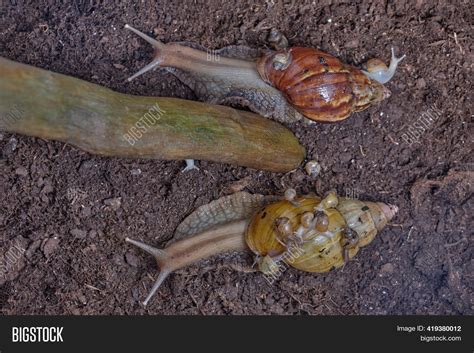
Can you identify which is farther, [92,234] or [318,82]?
[92,234]

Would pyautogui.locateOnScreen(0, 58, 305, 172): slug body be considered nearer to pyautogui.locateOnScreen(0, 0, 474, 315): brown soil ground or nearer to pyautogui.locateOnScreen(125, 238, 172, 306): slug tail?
pyautogui.locateOnScreen(0, 0, 474, 315): brown soil ground

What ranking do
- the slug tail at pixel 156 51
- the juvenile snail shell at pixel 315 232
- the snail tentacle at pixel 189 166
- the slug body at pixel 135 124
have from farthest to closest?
the snail tentacle at pixel 189 166, the slug tail at pixel 156 51, the juvenile snail shell at pixel 315 232, the slug body at pixel 135 124

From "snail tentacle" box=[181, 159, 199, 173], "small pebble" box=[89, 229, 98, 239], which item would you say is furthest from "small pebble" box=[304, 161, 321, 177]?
"small pebble" box=[89, 229, 98, 239]

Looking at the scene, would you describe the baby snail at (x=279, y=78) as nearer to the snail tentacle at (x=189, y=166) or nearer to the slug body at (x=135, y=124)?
the slug body at (x=135, y=124)

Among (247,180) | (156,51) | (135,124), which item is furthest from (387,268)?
(156,51)

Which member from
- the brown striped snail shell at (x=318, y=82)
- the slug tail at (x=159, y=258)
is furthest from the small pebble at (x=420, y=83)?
the slug tail at (x=159, y=258)

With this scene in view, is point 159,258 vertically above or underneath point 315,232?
underneath

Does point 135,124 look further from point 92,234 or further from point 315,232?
point 315,232
